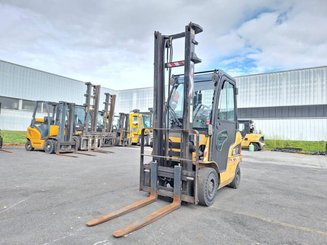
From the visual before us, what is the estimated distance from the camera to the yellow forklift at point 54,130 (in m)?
12.1

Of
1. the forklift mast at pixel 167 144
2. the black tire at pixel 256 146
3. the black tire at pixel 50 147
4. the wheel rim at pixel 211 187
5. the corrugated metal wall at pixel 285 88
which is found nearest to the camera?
the forklift mast at pixel 167 144

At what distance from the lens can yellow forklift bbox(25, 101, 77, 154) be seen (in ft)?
39.7

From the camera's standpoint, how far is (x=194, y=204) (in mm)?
4316

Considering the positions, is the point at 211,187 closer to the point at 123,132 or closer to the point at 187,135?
the point at 187,135

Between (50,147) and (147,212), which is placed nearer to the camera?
(147,212)

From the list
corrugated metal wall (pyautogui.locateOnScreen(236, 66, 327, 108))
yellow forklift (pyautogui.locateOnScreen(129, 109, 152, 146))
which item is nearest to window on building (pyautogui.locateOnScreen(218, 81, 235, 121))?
yellow forklift (pyautogui.locateOnScreen(129, 109, 152, 146))

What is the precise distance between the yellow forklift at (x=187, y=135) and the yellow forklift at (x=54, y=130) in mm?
8681

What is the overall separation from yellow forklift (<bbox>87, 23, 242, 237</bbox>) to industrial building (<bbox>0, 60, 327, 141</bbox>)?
838 inches

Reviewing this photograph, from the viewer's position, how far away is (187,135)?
4.30m

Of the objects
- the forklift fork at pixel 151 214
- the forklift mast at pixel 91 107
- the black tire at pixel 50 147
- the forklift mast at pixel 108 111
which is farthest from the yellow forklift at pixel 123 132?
the forklift fork at pixel 151 214

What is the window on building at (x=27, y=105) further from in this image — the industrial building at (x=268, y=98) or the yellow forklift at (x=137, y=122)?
the yellow forklift at (x=137, y=122)

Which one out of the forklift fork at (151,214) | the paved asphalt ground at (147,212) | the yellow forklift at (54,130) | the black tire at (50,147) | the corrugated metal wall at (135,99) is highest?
the corrugated metal wall at (135,99)

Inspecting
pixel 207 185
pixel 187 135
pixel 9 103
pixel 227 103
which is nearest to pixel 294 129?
pixel 227 103

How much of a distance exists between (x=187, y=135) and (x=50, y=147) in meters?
9.93
